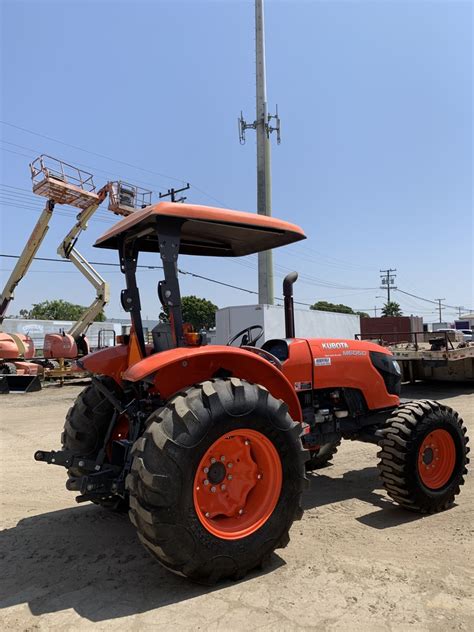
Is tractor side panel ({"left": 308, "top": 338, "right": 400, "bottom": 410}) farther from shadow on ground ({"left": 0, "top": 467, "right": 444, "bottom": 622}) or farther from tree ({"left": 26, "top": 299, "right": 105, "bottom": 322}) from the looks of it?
tree ({"left": 26, "top": 299, "right": 105, "bottom": 322})

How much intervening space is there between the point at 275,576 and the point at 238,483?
2.00ft

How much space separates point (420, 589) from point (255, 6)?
22831mm

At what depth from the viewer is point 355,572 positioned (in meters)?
3.29

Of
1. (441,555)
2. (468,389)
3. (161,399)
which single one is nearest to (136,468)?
(161,399)

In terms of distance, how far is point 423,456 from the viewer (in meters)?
4.50

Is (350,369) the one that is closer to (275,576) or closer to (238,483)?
(238,483)

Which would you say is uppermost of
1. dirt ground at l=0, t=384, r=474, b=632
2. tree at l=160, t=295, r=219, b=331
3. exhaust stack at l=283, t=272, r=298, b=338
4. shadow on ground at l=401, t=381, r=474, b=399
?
tree at l=160, t=295, r=219, b=331

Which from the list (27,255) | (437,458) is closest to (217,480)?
(437,458)

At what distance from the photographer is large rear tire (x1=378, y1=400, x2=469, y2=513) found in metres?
4.30

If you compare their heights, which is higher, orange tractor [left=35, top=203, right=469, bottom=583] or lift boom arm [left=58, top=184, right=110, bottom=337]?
lift boom arm [left=58, top=184, right=110, bottom=337]

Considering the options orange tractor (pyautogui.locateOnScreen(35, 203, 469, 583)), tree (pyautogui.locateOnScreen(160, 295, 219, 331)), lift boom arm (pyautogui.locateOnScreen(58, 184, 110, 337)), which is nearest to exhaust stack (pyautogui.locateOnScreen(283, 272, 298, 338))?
orange tractor (pyautogui.locateOnScreen(35, 203, 469, 583))

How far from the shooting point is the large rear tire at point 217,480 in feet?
9.62

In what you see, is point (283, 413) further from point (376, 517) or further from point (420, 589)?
point (376, 517)

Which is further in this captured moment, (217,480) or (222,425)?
(217,480)
